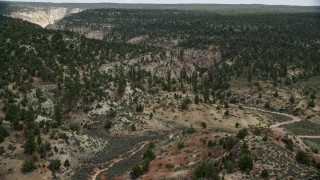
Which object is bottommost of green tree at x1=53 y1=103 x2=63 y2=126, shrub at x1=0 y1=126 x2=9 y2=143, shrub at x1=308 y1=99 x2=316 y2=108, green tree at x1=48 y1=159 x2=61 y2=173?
shrub at x1=308 y1=99 x2=316 y2=108

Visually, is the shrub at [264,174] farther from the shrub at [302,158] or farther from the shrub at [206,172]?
the shrub at [302,158]

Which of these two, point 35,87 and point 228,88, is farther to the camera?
point 228,88

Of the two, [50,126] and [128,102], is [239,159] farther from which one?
[128,102]

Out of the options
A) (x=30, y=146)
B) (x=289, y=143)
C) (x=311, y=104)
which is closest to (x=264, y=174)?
(x=289, y=143)

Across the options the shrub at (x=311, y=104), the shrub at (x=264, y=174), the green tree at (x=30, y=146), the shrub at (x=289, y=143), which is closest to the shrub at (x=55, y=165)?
the green tree at (x=30, y=146)

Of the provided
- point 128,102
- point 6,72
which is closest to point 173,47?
point 128,102

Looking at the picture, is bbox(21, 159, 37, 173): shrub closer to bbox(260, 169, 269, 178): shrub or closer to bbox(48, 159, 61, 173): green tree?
bbox(48, 159, 61, 173): green tree

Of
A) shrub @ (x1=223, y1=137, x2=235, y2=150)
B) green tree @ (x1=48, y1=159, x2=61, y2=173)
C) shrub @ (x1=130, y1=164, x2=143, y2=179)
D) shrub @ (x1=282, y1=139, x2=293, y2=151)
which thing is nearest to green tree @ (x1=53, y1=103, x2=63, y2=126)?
green tree @ (x1=48, y1=159, x2=61, y2=173)

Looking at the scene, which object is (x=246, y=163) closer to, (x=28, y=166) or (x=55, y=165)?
(x=55, y=165)
